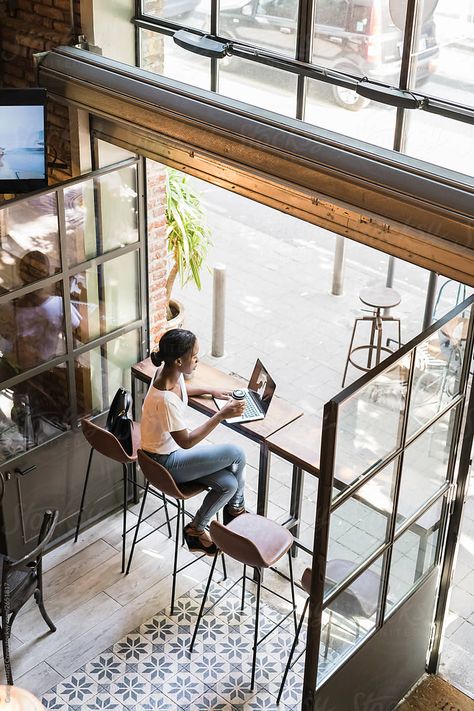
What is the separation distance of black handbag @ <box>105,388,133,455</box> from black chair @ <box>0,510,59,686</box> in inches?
27.1

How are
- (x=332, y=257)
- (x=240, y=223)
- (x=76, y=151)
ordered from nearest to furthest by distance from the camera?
(x=76, y=151), (x=332, y=257), (x=240, y=223)

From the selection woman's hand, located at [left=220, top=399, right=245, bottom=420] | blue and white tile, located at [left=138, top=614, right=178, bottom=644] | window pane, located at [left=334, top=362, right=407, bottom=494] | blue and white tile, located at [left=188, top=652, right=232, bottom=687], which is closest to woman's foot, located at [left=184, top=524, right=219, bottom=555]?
blue and white tile, located at [left=138, top=614, right=178, bottom=644]

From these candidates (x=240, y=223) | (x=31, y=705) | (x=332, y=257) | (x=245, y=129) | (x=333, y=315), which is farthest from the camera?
(x=240, y=223)

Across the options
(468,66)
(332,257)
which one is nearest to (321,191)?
(468,66)

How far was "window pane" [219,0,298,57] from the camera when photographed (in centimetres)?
450

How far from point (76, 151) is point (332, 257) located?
4.30 metres

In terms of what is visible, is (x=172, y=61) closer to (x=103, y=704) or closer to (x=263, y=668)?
(x=263, y=668)

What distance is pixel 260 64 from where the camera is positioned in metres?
4.67

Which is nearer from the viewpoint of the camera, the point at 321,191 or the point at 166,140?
the point at 321,191

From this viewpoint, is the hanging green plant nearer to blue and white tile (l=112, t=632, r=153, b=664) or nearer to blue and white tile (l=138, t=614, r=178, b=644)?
blue and white tile (l=138, t=614, r=178, b=644)

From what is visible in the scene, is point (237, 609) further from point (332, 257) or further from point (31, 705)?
point (332, 257)

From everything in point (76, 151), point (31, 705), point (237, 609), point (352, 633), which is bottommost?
point (237, 609)

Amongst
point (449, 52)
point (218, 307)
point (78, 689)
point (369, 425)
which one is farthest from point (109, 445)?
point (449, 52)

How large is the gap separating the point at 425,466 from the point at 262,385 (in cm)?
126
